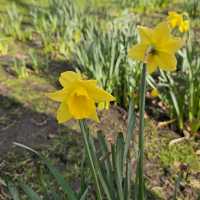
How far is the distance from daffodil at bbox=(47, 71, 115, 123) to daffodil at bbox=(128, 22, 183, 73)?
179mm

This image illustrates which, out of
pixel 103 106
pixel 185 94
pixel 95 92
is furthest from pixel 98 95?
pixel 103 106

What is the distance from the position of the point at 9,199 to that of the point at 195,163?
1182 millimetres

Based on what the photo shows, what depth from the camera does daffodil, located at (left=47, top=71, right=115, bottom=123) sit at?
48.6 inches

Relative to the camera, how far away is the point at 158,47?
132 cm

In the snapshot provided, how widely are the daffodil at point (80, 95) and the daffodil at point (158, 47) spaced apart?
7.0 inches

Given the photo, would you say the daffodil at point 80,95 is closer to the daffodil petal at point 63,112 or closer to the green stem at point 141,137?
the daffodil petal at point 63,112

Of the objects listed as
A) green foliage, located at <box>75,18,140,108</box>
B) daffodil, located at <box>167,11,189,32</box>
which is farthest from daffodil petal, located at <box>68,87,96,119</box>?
daffodil, located at <box>167,11,189,32</box>

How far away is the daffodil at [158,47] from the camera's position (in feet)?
4.31

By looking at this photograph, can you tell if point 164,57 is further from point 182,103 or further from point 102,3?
point 102,3

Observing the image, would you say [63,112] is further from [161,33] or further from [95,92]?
[161,33]

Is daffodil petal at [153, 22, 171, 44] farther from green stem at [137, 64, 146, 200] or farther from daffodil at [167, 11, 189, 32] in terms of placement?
daffodil at [167, 11, 189, 32]

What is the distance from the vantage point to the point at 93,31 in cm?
392

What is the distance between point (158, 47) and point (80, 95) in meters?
0.29

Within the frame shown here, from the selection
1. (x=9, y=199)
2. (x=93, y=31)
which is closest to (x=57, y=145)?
(x=9, y=199)
